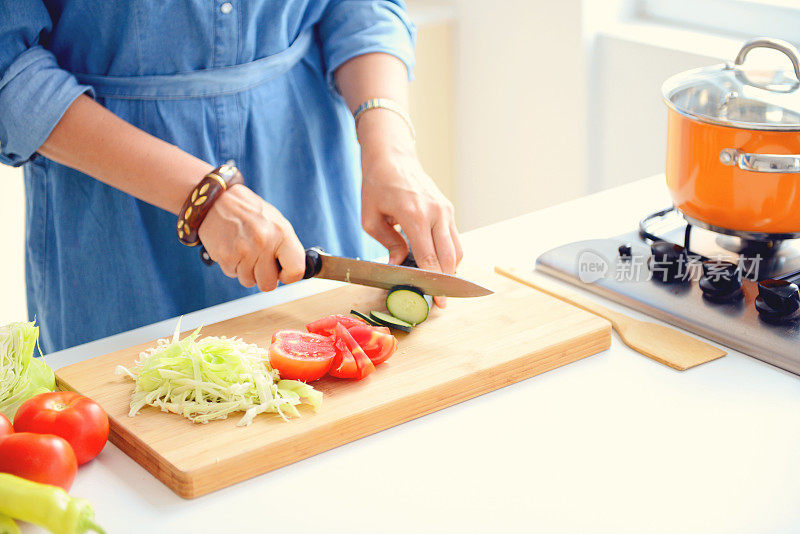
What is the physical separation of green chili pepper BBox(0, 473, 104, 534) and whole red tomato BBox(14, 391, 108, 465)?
0.12 m

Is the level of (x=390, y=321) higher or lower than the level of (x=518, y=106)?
higher

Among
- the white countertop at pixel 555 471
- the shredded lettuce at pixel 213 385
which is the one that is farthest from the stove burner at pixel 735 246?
the shredded lettuce at pixel 213 385

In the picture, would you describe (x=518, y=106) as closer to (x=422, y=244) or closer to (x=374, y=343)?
(x=422, y=244)

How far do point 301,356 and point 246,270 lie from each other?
20 cm

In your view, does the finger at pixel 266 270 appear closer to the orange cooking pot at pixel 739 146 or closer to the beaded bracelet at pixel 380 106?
the beaded bracelet at pixel 380 106

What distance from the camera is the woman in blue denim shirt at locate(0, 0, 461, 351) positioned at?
1.29m

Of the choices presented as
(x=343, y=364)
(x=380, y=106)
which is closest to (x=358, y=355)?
(x=343, y=364)

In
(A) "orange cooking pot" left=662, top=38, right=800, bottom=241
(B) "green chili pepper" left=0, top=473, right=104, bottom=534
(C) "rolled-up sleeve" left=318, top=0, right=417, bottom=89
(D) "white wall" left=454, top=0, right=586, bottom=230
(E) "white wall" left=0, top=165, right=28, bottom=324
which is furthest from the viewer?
(D) "white wall" left=454, top=0, right=586, bottom=230

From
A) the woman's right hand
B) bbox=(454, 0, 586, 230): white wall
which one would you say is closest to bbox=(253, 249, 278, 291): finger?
the woman's right hand

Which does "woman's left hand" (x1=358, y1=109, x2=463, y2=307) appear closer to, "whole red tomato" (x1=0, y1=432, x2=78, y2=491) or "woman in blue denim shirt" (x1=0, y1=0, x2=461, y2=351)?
"woman in blue denim shirt" (x1=0, y1=0, x2=461, y2=351)

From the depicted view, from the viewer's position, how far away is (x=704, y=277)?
1350mm

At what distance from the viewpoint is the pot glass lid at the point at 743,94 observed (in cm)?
127

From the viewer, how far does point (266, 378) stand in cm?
109

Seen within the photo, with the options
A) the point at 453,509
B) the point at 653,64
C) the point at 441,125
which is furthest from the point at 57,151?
the point at 441,125
